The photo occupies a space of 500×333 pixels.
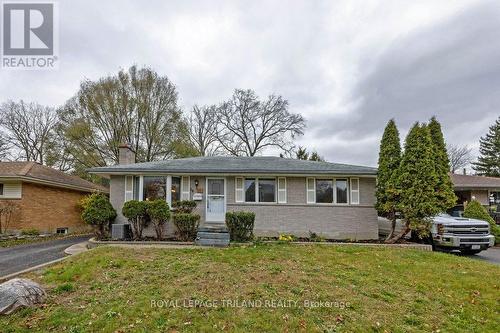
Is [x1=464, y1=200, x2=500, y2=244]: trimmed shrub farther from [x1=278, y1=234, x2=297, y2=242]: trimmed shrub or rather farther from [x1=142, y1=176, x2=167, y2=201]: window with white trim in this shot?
[x1=142, y1=176, x2=167, y2=201]: window with white trim

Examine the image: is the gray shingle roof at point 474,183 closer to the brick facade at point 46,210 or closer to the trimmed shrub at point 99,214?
the trimmed shrub at point 99,214

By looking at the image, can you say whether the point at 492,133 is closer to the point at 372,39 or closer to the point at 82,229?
the point at 372,39

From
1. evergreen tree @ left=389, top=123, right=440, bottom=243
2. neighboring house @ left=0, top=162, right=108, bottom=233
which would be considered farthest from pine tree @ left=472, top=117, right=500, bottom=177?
neighboring house @ left=0, top=162, right=108, bottom=233

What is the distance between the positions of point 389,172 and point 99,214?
11423 millimetres

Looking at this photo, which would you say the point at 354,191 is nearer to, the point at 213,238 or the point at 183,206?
the point at 213,238

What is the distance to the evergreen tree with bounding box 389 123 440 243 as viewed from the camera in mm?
9508

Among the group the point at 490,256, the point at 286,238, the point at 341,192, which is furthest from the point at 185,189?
the point at 490,256

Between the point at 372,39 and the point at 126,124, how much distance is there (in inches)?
738

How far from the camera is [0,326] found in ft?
12.5

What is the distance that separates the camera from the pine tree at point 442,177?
955 centimetres

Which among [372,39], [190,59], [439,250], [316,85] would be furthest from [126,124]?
[439,250]

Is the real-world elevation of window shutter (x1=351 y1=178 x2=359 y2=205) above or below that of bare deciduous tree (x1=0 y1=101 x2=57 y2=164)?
below

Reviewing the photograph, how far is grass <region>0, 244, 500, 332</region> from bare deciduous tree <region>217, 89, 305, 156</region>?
2193 centimetres

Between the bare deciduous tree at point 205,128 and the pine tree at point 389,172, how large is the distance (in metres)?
19.8
